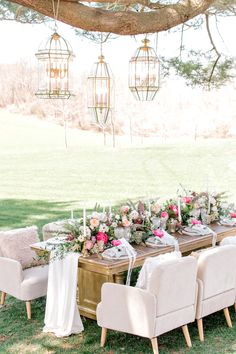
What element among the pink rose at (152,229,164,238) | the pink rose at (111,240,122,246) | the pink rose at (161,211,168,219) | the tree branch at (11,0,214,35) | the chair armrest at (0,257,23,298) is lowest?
the chair armrest at (0,257,23,298)

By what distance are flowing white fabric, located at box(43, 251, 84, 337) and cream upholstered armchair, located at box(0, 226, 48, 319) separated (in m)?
0.35

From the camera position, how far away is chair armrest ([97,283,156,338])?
4969 millimetres

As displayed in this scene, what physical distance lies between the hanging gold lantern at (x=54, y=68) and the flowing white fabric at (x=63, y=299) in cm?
180

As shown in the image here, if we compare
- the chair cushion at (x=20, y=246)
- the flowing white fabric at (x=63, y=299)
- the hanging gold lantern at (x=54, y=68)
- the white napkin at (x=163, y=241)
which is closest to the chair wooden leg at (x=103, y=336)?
the flowing white fabric at (x=63, y=299)

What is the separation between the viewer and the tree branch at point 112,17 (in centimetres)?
418

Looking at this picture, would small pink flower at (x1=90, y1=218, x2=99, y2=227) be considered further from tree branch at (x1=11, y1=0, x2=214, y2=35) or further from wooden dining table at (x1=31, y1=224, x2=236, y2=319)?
tree branch at (x1=11, y1=0, x2=214, y2=35)

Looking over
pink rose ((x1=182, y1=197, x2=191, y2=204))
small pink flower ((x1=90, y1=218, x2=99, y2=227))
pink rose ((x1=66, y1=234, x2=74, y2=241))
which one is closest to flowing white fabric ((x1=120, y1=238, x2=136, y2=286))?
small pink flower ((x1=90, y1=218, x2=99, y2=227))

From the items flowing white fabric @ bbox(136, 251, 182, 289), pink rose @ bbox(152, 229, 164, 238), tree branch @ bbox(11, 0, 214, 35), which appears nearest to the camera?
tree branch @ bbox(11, 0, 214, 35)

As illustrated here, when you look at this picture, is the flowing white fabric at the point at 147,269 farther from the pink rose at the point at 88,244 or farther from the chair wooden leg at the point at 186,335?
the pink rose at the point at 88,244

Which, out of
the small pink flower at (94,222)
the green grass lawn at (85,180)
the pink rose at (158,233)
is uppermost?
the small pink flower at (94,222)

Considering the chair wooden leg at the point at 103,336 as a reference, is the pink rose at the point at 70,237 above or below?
above

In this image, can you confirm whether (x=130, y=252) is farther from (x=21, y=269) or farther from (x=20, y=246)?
(x=20, y=246)

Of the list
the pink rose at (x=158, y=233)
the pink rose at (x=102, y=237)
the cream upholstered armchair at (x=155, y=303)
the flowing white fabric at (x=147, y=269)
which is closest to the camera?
the cream upholstered armchair at (x=155, y=303)

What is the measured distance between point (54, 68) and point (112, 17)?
2.35 feet
